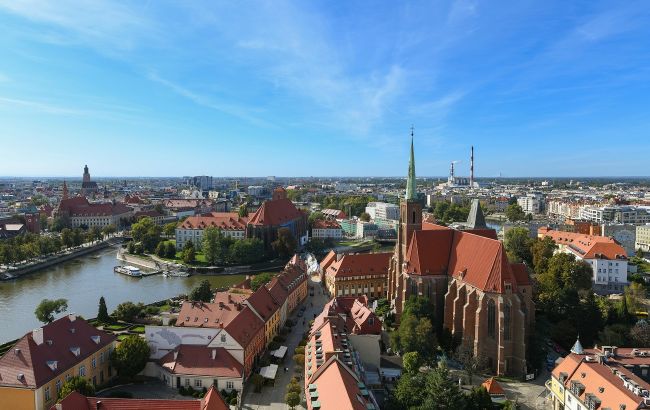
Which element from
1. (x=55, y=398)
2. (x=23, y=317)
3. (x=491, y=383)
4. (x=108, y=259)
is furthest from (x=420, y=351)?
(x=108, y=259)

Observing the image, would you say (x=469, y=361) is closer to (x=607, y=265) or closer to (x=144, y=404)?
(x=144, y=404)

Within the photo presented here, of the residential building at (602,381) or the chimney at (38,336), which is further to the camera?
the chimney at (38,336)

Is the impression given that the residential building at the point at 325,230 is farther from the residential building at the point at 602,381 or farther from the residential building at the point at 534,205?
the residential building at the point at 534,205

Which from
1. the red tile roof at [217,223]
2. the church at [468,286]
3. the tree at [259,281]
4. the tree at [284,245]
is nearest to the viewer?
the church at [468,286]

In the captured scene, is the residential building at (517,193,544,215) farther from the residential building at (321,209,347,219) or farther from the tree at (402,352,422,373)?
the tree at (402,352,422,373)

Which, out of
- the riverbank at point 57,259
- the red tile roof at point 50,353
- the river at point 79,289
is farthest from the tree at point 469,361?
the riverbank at point 57,259
